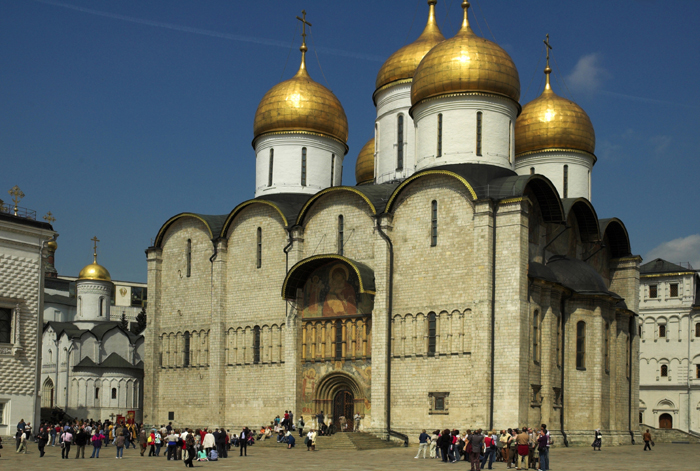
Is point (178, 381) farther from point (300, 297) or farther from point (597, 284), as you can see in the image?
point (597, 284)

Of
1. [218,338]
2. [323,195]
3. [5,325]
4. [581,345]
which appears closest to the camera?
[5,325]

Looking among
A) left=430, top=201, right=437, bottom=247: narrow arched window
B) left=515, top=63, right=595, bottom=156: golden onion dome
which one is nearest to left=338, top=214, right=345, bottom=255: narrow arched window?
left=430, top=201, right=437, bottom=247: narrow arched window

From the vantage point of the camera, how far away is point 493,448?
18.4 m

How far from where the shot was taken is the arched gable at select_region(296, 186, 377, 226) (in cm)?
2595

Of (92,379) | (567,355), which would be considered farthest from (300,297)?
(92,379)

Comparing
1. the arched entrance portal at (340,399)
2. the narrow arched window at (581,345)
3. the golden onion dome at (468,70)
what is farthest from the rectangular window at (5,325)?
the narrow arched window at (581,345)

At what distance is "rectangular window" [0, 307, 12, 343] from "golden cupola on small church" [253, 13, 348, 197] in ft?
32.5

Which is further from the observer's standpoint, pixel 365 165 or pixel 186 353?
pixel 365 165

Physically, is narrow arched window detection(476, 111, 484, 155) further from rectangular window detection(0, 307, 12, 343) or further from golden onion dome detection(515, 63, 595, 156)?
rectangular window detection(0, 307, 12, 343)

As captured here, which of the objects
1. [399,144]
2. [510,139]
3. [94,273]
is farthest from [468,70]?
[94,273]

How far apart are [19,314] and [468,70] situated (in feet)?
49.8

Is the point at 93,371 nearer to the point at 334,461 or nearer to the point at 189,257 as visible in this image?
the point at 189,257

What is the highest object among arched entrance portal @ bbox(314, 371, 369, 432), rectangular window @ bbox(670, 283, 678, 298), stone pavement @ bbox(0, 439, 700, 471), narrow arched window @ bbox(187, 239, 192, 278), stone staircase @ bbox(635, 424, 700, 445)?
narrow arched window @ bbox(187, 239, 192, 278)

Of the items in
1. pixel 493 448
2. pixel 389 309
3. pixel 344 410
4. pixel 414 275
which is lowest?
pixel 344 410
